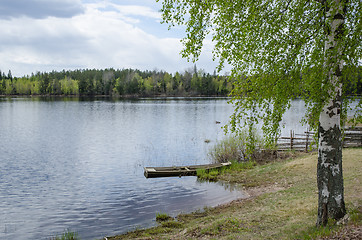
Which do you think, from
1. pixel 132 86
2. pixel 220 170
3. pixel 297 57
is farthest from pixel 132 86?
pixel 297 57

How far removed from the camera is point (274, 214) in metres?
11.6

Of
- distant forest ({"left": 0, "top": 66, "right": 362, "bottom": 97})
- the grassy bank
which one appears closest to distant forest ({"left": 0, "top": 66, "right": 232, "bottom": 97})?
distant forest ({"left": 0, "top": 66, "right": 362, "bottom": 97})

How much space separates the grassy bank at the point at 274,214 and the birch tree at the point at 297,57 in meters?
1.12

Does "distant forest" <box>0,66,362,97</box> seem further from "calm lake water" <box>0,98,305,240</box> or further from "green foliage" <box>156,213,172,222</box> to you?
"green foliage" <box>156,213,172,222</box>

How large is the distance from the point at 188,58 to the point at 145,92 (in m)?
173

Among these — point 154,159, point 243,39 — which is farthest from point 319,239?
point 154,159

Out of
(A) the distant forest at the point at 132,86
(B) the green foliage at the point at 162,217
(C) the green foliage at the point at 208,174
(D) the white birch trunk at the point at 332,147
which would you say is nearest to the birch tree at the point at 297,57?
(D) the white birch trunk at the point at 332,147

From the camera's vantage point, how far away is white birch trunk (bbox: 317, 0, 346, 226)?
7746 millimetres

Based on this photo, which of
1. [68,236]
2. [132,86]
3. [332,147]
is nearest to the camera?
[332,147]

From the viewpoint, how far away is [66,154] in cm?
3105

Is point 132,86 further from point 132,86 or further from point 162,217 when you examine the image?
point 162,217

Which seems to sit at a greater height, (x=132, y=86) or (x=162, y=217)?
(x=132, y=86)

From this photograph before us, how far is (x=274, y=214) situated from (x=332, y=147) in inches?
179

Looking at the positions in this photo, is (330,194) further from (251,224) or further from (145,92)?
(145,92)
